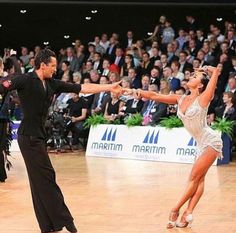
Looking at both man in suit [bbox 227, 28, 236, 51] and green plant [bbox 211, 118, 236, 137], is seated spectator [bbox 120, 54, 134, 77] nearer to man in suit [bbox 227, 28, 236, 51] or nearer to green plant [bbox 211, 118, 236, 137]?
man in suit [bbox 227, 28, 236, 51]

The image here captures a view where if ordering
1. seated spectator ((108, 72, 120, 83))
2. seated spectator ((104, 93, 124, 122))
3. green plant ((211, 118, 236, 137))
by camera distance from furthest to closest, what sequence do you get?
1. seated spectator ((108, 72, 120, 83))
2. seated spectator ((104, 93, 124, 122))
3. green plant ((211, 118, 236, 137))

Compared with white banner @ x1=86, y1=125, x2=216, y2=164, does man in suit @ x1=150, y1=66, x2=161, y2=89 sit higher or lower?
higher

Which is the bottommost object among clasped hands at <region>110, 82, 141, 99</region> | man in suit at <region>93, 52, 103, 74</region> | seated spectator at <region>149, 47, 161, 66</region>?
man in suit at <region>93, 52, 103, 74</region>

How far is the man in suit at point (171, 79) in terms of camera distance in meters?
15.7

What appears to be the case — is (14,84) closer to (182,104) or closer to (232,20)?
(182,104)

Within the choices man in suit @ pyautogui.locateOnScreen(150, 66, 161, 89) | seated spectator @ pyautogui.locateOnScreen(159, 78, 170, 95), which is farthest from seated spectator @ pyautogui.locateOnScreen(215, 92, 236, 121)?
man in suit @ pyautogui.locateOnScreen(150, 66, 161, 89)

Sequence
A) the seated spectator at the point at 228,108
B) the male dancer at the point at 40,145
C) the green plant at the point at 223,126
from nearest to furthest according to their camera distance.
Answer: the male dancer at the point at 40,145, the green plant at the point at 223,126, the seated spectator at the point at 228,108

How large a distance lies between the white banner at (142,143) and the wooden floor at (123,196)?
445mm

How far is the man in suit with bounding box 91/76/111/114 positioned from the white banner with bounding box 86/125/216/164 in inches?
27.8

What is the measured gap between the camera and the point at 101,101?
16.2m

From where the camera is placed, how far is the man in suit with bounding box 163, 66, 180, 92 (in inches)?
620

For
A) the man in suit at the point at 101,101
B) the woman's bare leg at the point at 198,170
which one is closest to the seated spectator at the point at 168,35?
the man in suit at the point at 101,101

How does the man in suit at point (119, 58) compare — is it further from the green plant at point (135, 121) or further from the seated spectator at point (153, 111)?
the green plant at point (135, 121)

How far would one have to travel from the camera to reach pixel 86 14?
22359mm
